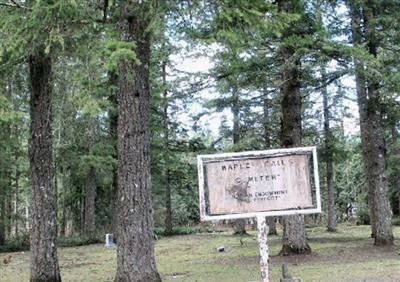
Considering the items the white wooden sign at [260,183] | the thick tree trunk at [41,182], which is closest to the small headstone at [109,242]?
the thick tree trunk at [41,182]

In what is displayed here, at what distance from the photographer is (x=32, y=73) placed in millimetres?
9469

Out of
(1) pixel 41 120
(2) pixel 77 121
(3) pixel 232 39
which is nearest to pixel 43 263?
(1) pixel 41 120

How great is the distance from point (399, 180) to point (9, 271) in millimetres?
20432

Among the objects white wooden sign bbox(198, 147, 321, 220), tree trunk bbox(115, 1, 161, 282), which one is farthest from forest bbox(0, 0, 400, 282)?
white wooden sign bbox(198, 147, 321, 220)

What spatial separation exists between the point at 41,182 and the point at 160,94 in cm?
1273

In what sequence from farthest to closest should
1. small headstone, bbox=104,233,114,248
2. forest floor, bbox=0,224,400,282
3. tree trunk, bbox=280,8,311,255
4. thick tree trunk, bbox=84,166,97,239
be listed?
thick tree trunk, bbox=84,166,97,239 → small headstone, bbox=104,233,114,248 → tree trunk, bbox=280,8,311,255 → forest floor, bbox=0,224,400,282

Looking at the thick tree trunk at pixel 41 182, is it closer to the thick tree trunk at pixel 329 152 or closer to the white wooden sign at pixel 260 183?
the white wooden sign at pixel 260 183

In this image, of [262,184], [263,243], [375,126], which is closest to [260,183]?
[262,184]

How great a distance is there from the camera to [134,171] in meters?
7.75

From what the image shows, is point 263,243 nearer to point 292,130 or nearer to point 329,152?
point 292,130

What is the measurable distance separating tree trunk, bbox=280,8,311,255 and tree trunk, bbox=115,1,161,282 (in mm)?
5750

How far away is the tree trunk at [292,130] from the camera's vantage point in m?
13.0

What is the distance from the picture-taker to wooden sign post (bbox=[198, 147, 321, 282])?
6102mm

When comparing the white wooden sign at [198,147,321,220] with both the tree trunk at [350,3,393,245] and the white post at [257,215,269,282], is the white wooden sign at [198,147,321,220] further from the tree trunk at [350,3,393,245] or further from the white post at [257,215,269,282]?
the tree trunk at [350,3,393,245]
